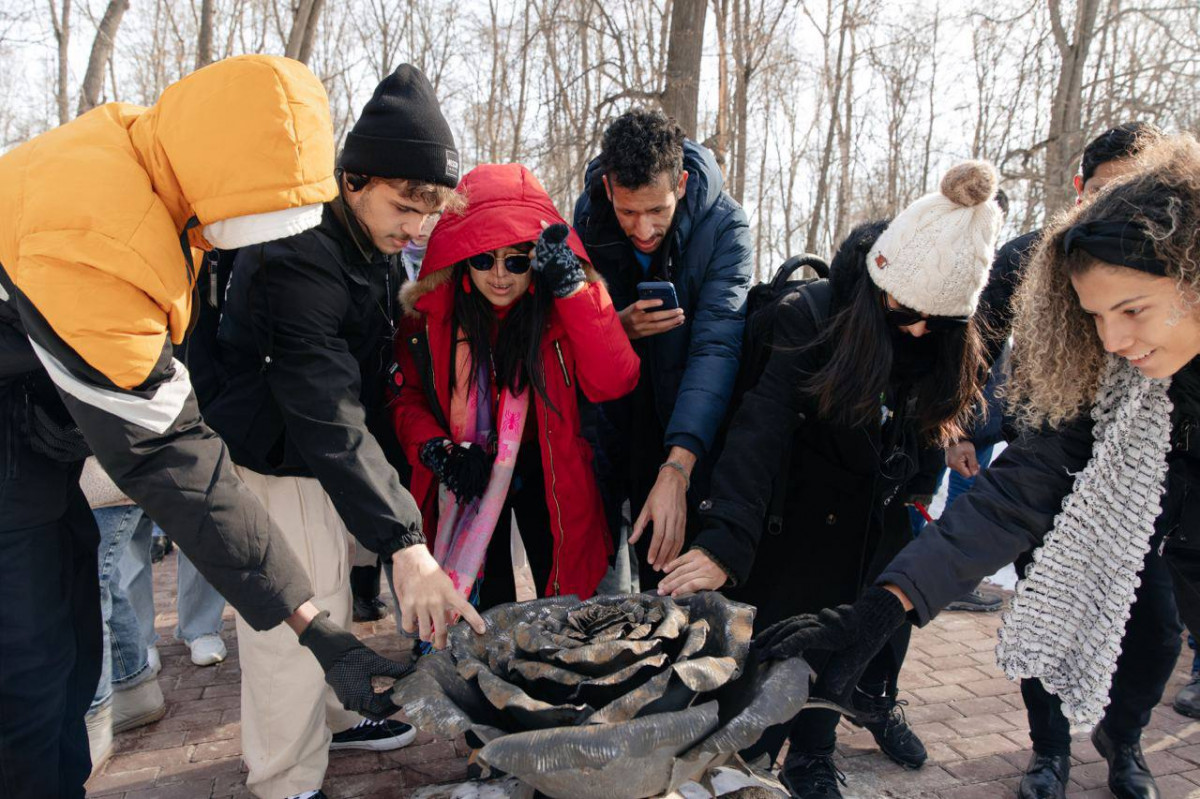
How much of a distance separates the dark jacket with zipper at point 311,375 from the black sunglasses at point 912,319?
4.72ft

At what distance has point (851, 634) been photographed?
1773mm

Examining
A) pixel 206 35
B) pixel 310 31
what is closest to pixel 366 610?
pixel 310 31

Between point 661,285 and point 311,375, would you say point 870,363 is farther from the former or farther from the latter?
point 311,375

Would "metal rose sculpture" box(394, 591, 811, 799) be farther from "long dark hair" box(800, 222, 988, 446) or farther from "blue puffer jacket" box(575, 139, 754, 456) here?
"blue puffer jacket" box(575, 139, 754, 456)

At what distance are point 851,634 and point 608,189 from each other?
1845 millimetres

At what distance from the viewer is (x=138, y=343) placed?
62.1 inches

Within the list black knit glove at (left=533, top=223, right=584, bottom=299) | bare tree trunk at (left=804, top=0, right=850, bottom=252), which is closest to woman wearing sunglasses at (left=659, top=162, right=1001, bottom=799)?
black knit glove at (left=533, top=223, right=584, bottom=299)

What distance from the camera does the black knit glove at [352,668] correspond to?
5.25ft

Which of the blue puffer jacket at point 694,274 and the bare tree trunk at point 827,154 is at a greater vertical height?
the bare tree trunk at point 827,154

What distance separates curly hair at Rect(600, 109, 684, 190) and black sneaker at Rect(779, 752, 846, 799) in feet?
6.81

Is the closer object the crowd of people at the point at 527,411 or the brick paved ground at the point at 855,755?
the crowd of people at the point at 527,411

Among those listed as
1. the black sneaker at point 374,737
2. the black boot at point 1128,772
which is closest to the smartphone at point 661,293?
the black sneaker at point 374,737

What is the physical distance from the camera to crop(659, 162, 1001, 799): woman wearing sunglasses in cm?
219

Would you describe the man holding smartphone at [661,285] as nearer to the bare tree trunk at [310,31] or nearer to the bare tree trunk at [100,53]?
the bare tree trunk at [310,31]
